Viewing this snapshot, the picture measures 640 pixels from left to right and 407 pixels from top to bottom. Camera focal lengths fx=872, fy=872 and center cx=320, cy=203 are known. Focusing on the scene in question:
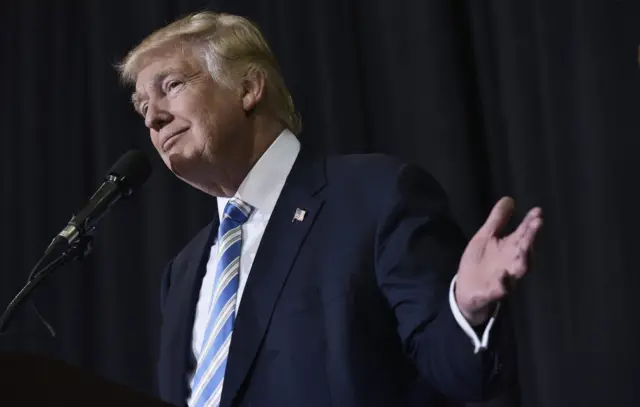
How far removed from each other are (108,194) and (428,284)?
22.9 inches

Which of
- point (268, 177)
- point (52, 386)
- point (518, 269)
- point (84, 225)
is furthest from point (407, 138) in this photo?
point (52, 386)

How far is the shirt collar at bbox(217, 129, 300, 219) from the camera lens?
1.76 metres

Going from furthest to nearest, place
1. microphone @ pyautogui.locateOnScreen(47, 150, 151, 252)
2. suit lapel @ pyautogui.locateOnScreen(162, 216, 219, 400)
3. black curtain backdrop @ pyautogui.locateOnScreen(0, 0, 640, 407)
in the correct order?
black curtain backdrop @ pyautogui.locateOnScreen(0, 0, 640, 407)
suit lapel @ pyautogui.locateOnScreen(162, 216, 219, 400)
microphone @ pyautogui.locateOnScreen(47, 150, 151, 252)

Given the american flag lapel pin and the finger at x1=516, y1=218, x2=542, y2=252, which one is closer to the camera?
the finger at x1=516, y1=218, x2=542, y2=252

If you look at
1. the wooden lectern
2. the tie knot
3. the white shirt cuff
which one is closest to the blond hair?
the tie knot

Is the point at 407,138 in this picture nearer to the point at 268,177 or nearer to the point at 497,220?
the point at 268,177

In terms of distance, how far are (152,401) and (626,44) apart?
166 centimetres

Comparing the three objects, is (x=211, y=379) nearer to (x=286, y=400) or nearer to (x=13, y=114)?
(x=286, y=400)

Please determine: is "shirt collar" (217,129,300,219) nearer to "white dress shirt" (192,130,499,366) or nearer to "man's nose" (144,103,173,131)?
"white dress shirt" (192,130,499,366)

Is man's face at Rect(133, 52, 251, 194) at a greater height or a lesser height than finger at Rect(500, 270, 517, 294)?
greater

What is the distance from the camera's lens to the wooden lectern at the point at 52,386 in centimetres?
83

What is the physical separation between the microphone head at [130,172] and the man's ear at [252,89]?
367 mm

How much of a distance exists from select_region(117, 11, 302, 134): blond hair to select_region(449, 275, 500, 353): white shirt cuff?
86 cm

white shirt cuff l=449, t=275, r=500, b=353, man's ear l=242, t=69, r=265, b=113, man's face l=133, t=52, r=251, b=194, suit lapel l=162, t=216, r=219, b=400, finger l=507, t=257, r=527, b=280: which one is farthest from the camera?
man's ear l=242, t=69, r=265, b=113
